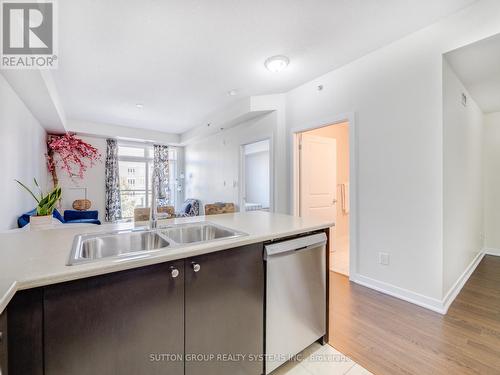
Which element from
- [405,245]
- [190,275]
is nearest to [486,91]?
[405,245]

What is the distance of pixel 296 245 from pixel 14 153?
3645 mm

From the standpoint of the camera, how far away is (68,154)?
4152 millimetres

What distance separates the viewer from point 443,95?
2121 millimetres

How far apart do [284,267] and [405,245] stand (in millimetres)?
1676

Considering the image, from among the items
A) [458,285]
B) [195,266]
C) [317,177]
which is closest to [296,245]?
[195,266]

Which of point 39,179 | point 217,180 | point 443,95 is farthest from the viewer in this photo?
point 217,180

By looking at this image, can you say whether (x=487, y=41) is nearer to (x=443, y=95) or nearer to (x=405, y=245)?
(x=443, y=95)

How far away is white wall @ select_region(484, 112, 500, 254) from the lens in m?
3.75

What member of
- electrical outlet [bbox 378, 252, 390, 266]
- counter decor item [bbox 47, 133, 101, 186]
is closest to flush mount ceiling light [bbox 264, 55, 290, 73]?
electrical outlet [bbox 378, 252, 390, 266]

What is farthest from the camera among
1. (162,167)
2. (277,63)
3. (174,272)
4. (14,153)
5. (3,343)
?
(162,167)

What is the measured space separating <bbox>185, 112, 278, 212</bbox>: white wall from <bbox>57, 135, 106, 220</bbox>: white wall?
2.21 meters

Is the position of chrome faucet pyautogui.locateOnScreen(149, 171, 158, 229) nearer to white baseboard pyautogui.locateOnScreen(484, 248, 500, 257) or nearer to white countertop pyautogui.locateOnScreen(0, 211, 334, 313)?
white countertop pyautogui.locateOnScreen(0, 211, 334, 313)

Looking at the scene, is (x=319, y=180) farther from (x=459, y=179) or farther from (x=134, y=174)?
(x=134, y=174)

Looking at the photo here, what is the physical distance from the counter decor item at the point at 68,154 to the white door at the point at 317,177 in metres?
3.73
